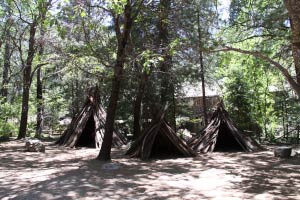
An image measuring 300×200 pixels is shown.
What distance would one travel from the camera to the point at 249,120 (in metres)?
17.4

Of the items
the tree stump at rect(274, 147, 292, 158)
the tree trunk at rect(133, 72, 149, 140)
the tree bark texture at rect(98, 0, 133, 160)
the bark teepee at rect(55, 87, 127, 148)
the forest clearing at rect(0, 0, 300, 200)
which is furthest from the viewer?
the tree trunk at rect(133, 72, 149, 140)

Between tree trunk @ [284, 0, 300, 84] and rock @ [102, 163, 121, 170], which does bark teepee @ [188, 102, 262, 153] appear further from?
tree trunk @ [284, 0, 300, 84]

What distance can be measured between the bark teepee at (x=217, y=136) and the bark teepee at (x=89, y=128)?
11.3 ft

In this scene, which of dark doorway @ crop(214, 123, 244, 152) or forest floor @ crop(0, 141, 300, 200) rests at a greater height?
dark doorway @ crop(214, 123, 244, 152)

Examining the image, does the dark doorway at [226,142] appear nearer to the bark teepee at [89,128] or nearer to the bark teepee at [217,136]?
the bark teepee at [217,136]

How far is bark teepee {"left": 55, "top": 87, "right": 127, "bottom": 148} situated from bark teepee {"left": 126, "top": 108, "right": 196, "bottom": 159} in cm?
280

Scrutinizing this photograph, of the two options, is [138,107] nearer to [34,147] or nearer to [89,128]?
[89,128]

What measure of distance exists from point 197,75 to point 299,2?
1110 centimetres

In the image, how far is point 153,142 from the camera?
11.2 metres

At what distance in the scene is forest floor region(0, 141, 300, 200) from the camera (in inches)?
247

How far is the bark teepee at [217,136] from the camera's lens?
40.5 feet

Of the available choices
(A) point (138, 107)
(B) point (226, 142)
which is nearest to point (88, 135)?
(A) point (138, 107)

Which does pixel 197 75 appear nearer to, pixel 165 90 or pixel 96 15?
pixel 165 90

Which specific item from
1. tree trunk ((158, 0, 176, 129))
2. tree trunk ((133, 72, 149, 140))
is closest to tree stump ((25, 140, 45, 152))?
tree trunk ((133, 72, 149, 140))
